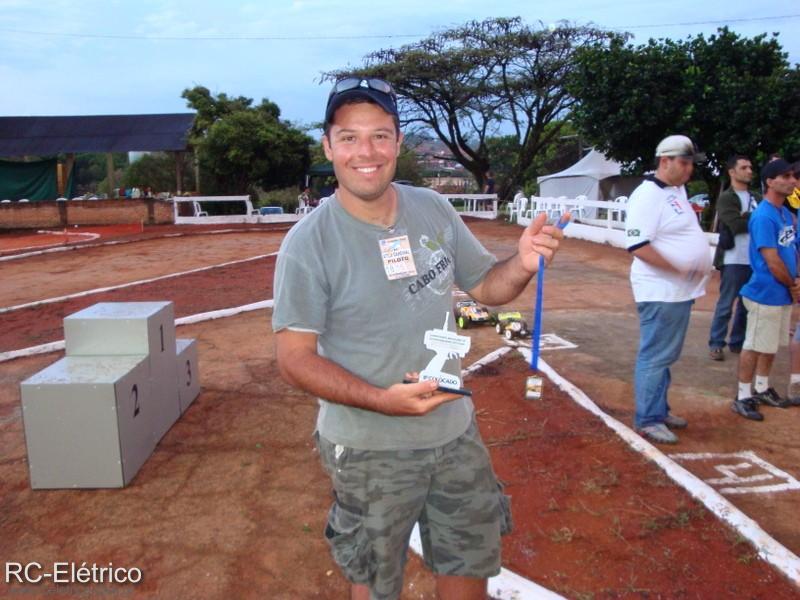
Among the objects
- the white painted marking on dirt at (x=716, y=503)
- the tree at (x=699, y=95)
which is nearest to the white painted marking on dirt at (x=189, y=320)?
the white painted marking on dirt at (x=716, y=503)

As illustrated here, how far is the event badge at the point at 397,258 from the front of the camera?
7.01 ft

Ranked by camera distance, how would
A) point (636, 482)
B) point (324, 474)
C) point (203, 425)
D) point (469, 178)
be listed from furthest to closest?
point (469, 178) < point (203, 425) < point (324, 474) < point (636, 482)

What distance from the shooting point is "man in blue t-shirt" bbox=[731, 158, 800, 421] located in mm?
4734

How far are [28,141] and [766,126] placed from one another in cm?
3117

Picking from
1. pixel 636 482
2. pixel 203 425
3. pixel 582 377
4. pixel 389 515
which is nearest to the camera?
pixel 389 515

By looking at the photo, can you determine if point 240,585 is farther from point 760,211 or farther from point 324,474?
point 760,211

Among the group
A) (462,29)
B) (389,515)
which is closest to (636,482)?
(389,515)

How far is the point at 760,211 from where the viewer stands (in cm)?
479

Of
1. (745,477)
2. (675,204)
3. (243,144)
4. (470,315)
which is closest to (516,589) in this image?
(745,477)

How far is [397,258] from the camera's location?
215cm

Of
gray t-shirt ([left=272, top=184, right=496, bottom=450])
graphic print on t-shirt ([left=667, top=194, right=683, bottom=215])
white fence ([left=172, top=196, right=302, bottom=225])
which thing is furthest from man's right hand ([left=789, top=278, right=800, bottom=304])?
white fence ([left=172, top=196, right=302, bottom=225])

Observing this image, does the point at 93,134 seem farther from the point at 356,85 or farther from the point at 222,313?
the point at 356,85

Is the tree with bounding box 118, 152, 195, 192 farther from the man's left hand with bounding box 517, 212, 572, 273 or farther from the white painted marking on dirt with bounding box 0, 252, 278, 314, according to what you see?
the man's left hand with bounding box 517, 212, 572, 273

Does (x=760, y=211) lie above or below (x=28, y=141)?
below
